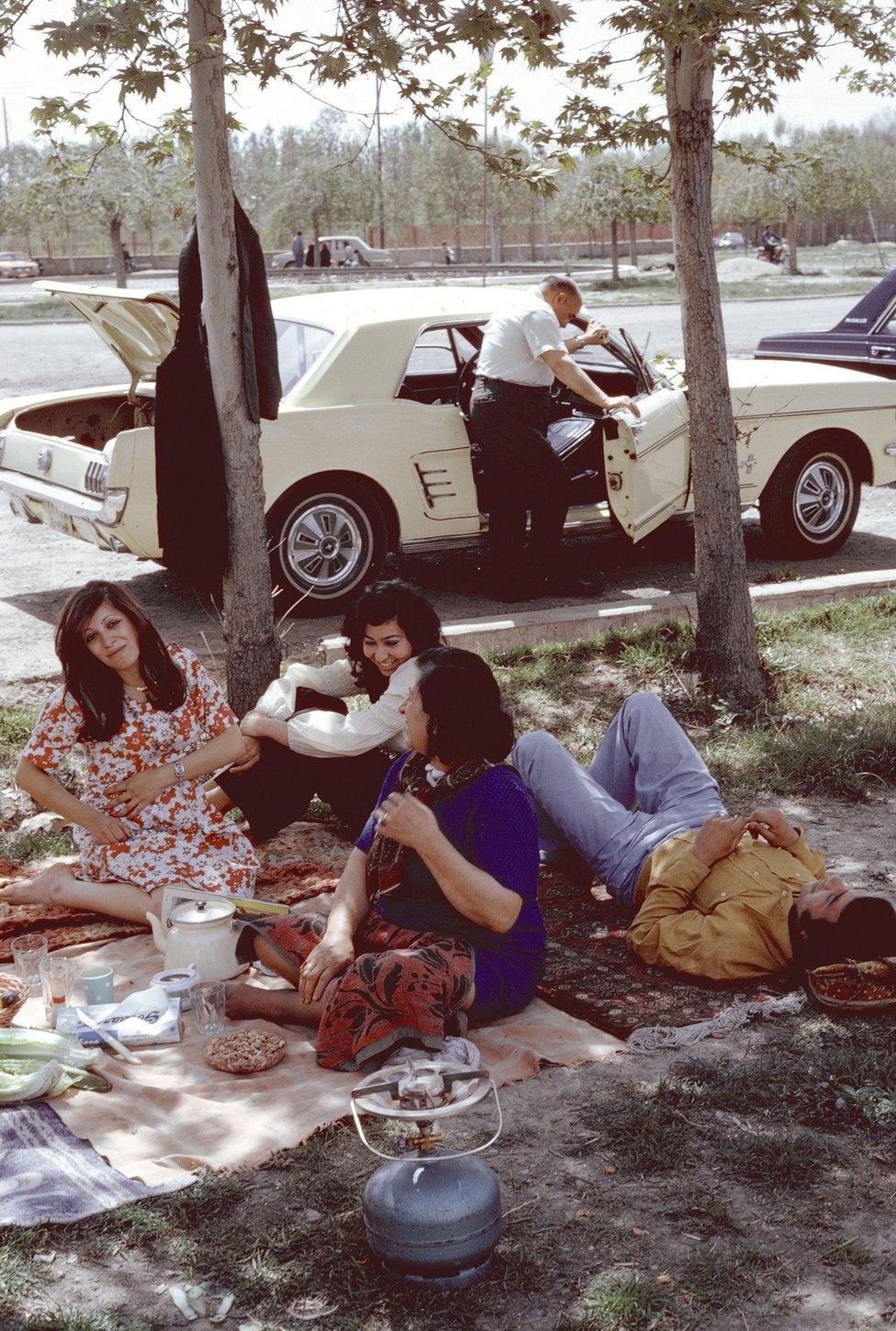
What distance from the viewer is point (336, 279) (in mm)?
37469

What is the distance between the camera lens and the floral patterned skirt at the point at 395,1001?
3.65 m

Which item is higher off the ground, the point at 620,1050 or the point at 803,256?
the point at 803,256

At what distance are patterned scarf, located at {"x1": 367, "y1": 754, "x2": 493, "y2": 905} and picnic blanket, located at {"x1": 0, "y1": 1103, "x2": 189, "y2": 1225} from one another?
1.02m

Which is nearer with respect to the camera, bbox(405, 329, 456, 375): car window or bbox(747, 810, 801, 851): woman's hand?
bbox(747, 810, 801, 851): woman's hand

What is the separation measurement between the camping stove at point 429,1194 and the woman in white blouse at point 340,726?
7.04 ft

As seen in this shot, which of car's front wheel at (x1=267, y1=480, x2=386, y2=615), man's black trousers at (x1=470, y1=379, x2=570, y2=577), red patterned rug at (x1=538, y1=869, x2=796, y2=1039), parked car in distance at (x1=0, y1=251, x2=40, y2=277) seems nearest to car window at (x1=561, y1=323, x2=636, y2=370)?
man's black trousers at (x1=470, y1=379, x2=570, y2=577)

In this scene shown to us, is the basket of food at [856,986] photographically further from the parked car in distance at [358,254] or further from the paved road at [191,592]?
the parked car in distance at [358,254]

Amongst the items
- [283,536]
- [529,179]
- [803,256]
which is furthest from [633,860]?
[803,256]

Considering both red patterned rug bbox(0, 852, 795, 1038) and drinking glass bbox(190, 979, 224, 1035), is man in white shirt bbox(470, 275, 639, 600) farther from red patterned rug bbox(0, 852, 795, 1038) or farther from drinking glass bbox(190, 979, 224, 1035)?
drinking glass bbox(190, 979, 224, 1035)

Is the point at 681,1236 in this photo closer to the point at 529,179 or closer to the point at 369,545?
the point at 529,179

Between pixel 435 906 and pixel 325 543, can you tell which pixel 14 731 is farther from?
pixel 435 906

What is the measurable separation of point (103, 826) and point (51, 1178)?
165cm

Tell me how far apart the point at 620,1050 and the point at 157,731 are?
6.08 ft

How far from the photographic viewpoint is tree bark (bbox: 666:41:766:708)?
6.34 metres
